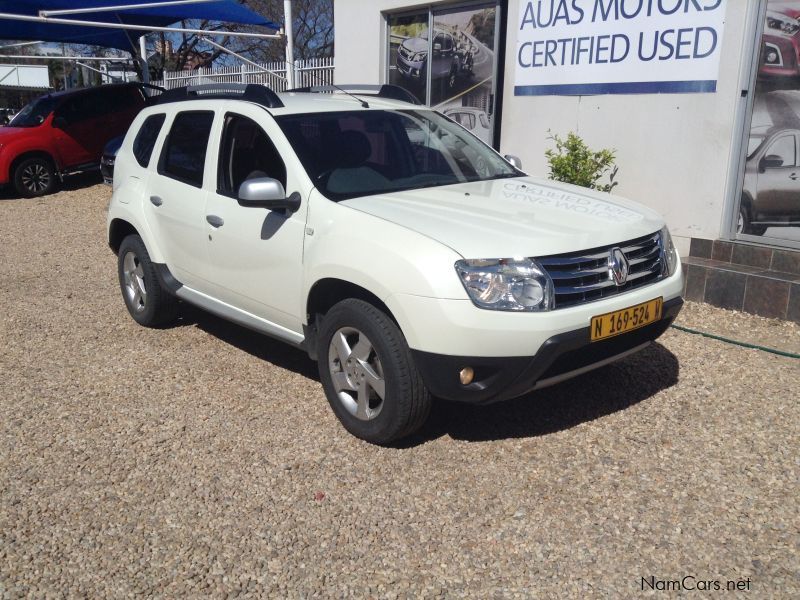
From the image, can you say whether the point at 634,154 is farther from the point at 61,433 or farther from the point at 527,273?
the point at 61,433

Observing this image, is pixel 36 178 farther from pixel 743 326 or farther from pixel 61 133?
pixel 743 326

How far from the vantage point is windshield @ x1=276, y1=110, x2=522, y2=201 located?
14.6ft

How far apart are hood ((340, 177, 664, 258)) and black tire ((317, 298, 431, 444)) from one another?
0.51 m

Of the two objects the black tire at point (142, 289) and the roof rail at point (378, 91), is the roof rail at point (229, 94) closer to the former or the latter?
the roof rail at point (378, 91)

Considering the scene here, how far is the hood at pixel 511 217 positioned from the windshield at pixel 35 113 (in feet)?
41.1

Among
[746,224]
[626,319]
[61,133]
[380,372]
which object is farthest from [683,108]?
[61,133]

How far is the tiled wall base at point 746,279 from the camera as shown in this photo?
19.3 ft

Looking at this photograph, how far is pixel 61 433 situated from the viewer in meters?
4.36

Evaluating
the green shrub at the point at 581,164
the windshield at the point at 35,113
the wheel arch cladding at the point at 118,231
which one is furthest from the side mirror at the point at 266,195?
the windshield at the point at 35,113

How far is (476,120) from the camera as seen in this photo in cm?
965

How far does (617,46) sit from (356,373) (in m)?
5.17

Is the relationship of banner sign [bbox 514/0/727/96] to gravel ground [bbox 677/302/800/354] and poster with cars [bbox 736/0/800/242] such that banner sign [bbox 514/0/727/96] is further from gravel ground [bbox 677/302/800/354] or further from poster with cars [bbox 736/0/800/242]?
gravel ground [bbox 677/302/800/354]

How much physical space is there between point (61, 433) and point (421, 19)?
7.85 metres

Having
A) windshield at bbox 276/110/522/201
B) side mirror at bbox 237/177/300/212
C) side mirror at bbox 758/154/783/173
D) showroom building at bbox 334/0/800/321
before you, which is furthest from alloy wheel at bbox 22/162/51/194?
side mirror at bbox 758/154/783/173
